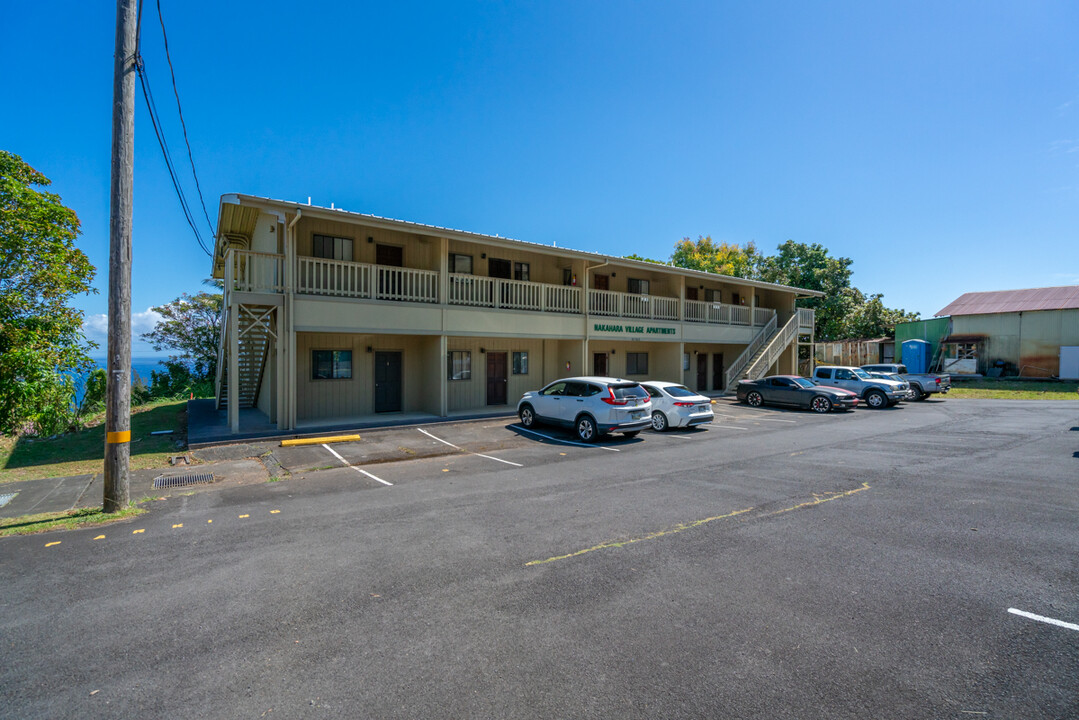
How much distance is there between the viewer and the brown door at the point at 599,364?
2278 centimetres

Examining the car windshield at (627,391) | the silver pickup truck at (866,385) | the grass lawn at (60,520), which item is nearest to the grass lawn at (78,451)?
the grass lawn at (60,520)

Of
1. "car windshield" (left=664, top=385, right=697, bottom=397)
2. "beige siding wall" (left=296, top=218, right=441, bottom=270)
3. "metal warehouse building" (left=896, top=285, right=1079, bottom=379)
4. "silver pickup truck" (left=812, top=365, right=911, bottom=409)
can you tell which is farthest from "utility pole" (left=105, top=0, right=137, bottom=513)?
"metal warehouse building" (left=896, top=285, right=1079, bottom=379)

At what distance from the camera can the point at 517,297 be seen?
723 inches

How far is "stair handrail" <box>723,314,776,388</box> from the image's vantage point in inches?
1003

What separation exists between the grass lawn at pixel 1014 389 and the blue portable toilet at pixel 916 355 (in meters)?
2.49

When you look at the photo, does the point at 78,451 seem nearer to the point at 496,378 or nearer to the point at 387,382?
the point at 387,382

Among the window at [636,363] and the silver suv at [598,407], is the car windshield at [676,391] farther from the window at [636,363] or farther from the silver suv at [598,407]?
the window at [636,363]

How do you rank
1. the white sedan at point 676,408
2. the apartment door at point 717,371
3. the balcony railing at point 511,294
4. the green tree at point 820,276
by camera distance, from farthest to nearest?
1. the green tree at point 820,276
2. the apartment door at point 717,371
3. the balcony railing at point 511,294
4. the white sedan at point 676,408

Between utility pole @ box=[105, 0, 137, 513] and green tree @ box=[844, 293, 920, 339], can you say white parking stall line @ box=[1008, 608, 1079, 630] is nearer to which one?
utility pole @ box=[105, 0, 137, 513]

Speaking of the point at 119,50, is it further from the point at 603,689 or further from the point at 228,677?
the point at 603,689

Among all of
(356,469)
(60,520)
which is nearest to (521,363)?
(356,469)

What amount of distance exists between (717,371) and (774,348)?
10.3 ft

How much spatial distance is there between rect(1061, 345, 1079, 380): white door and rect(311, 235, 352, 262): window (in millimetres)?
43236

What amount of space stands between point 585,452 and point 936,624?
8.12 meters
